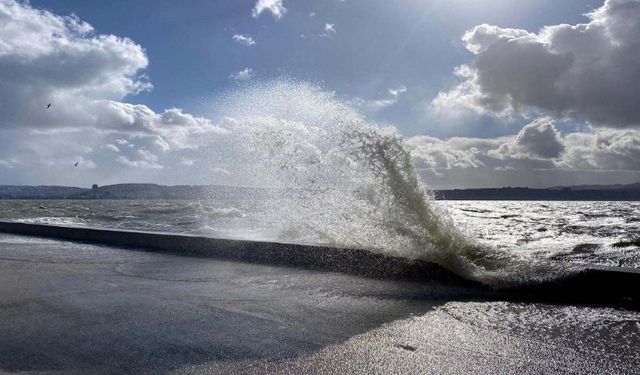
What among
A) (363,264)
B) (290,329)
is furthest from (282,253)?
(290,329)

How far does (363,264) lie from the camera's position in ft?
15.7

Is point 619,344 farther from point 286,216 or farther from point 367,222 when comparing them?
point 286,216

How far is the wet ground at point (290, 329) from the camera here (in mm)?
2074

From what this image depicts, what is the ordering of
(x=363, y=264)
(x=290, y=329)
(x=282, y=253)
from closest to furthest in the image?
1. (x=290, y=329)
2. (x=363, y=264)
3. (x=282, y=253)

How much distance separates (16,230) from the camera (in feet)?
34.2

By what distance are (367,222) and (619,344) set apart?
165 inches

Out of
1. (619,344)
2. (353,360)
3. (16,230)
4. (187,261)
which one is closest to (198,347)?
(353,360)

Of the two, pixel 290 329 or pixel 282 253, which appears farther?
pixel 282 253

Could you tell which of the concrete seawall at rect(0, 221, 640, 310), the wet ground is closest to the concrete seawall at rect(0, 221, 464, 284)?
the concrete seawall at rect(0, 221, 640, 310)

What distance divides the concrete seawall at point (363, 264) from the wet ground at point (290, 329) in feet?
0.90

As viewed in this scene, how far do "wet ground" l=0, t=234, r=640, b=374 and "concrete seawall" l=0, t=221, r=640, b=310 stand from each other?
0.90ft

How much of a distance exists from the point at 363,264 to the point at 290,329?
226 centimetres

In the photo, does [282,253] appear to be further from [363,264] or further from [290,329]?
[290,329]

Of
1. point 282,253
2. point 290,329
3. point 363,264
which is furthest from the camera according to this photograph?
point 282,253
